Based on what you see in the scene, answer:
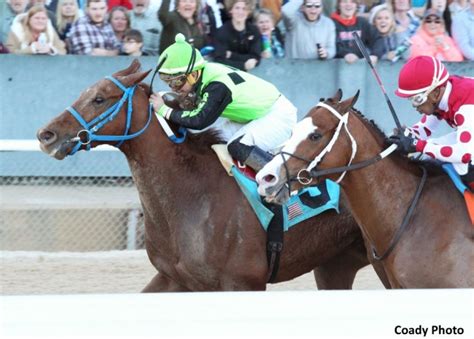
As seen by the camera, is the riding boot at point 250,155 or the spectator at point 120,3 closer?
the riding boot at point 250,155

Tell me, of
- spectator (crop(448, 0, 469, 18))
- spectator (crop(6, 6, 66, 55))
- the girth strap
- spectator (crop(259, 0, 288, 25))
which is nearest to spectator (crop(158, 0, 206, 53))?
spectator (crop(259, 0, 288, 25))

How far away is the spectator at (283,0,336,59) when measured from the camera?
8.96 m

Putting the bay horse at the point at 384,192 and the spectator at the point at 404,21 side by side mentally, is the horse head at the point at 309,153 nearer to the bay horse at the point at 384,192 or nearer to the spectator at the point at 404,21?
the bay horse at the point at 384,192

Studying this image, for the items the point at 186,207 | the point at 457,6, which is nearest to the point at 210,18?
the point at 457,6

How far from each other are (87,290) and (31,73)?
232cm

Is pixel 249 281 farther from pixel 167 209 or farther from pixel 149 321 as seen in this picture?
pixel 149 321

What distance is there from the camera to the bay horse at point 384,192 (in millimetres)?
5004

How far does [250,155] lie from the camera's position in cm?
572

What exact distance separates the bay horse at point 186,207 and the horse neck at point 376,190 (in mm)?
690

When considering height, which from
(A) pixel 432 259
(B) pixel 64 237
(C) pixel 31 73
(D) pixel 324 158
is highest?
(D) pixel 324 158

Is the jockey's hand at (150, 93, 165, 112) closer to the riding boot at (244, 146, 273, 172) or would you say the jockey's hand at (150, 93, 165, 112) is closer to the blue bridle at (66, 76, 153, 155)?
the blue bridle at (66, 76, 153, 155)

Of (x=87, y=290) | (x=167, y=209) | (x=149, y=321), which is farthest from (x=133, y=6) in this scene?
(x=149, y=321)

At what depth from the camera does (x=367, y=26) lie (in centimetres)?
912

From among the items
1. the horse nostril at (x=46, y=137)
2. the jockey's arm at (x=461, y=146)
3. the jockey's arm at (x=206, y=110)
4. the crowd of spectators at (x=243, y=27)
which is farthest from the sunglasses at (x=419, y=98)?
the crowd of spectators at (x=243, y=27)
